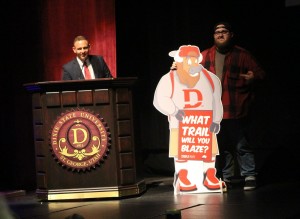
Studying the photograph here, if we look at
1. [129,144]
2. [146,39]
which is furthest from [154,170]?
[129,144]

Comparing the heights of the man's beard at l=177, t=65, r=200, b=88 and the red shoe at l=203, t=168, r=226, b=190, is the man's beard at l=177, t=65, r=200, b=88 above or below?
above

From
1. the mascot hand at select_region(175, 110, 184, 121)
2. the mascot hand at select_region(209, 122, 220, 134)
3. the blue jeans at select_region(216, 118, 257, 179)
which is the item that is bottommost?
the blue jeans at select_region(216, 118, 257, 179)

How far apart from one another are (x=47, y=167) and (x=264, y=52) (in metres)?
2.71

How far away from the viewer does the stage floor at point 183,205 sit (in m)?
4.66

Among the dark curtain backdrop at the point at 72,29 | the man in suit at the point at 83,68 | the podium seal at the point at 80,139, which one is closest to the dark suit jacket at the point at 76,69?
the man in suit at the point at 83,68

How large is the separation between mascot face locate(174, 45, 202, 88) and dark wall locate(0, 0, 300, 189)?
1.00 m

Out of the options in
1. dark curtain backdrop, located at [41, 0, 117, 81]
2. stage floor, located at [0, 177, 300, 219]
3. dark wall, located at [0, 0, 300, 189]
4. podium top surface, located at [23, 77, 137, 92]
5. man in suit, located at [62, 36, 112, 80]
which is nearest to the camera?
stage floor, located at [0, 177, 300, 219]

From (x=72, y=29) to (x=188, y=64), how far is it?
6.06 ft

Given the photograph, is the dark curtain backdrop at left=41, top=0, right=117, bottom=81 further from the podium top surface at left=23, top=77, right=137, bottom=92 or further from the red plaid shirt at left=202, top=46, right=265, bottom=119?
the red plaid shirt at left=202, top=46, right=265, bottom=119

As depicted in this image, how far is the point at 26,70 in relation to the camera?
7391 mm

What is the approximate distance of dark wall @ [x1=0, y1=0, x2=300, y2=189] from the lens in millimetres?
6961

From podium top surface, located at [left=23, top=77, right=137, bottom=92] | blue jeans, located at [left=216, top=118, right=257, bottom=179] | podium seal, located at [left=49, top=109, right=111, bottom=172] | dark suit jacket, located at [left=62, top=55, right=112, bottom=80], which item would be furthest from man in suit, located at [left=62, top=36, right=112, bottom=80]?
blue jeans, located at [left=216, top=118, right=257, bottom=179]

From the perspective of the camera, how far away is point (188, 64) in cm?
594

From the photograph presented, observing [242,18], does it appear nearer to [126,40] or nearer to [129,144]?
[126,40]
